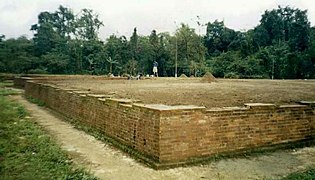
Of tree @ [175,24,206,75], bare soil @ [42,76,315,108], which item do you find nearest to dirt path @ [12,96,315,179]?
bare soil @ [42,76,315,108]

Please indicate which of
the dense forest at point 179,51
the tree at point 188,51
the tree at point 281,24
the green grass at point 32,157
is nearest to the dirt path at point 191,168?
the green grass at point 32,157

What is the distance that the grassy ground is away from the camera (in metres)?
4.54

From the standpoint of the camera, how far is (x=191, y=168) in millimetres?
4871

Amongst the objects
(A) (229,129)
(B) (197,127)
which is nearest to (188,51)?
(A) (229,129)

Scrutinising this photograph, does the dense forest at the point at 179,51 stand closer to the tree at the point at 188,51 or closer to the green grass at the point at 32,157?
the tree at the point at 188,51

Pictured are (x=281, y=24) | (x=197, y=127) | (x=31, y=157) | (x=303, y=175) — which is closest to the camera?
(x=303, y=175)

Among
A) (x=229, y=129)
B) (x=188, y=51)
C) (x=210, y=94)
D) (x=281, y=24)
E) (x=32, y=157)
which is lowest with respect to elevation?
(x=32, y=157)

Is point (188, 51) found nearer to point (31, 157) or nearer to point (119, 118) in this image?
point (119, 118)

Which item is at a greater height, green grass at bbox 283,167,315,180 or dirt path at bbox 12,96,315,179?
green grass at bbox 283,167,315,180

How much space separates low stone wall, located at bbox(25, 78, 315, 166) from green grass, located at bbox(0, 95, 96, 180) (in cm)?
114

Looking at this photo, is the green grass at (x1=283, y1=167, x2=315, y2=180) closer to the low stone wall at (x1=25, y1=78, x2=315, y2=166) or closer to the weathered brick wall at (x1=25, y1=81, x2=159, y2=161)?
the low stone wall at (x1=25, y1=78, x2=315, y2=166)

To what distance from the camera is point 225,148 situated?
18.0ft

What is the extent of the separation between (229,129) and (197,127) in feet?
2.22

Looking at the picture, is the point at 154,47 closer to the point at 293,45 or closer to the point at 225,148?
the point at 293,45
